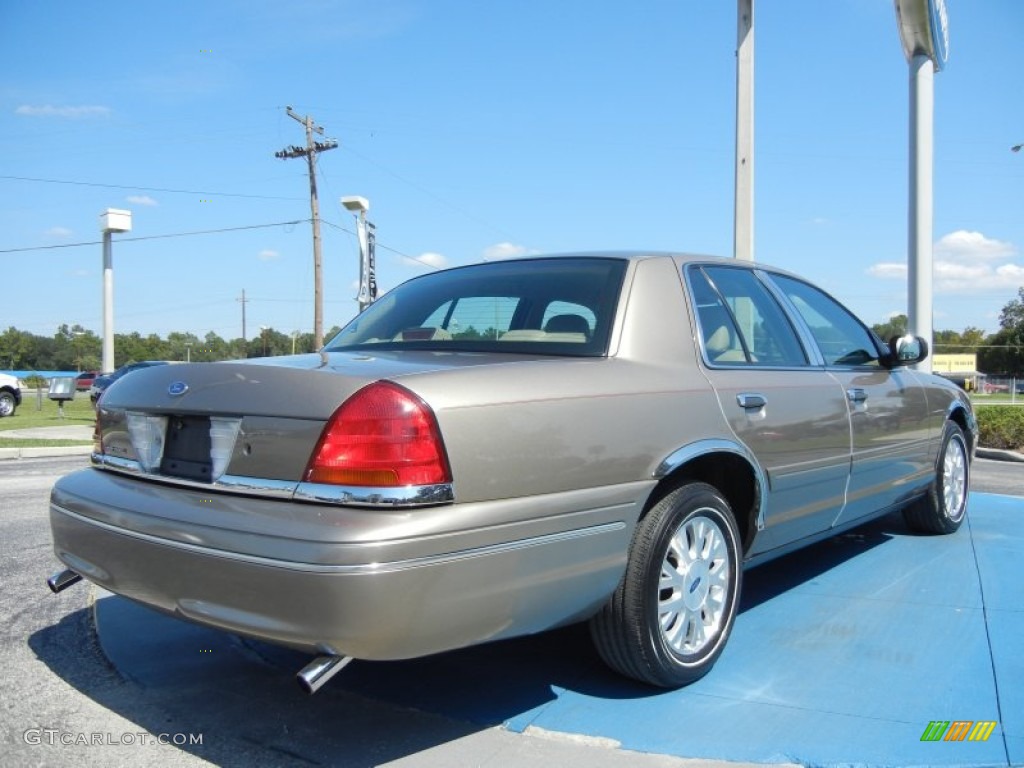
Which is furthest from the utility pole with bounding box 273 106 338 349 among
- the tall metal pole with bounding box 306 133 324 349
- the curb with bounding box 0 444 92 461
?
the curb with bounding box 0 444 92 461

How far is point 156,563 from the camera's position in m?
2.55

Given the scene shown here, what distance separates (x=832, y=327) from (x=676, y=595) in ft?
7.17

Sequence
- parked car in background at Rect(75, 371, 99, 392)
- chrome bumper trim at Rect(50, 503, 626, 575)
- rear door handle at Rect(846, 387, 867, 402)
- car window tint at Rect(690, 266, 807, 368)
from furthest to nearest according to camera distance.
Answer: parked car in background at Rect(75, 371, 99, 392) → rear door handle at Rect(846, 387, 867, 402) → car window tint at Rect(690, 266, 807, 368) → chrome bumper trim at Rect(50, 503, 626, 575)

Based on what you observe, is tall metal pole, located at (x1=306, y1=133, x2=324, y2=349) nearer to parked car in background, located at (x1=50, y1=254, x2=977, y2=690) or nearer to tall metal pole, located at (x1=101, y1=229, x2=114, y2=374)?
tall metal pole, located at (x1=101, y1=229, x2=114, y2=374)

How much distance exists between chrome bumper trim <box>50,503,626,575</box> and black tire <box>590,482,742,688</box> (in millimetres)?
231

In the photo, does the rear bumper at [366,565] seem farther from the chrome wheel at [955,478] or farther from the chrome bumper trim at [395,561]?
the chrome wheel at [955,478]

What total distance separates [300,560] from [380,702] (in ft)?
3.44

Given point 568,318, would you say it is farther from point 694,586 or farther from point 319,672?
point 319,672

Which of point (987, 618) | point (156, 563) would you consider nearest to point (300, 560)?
point (156, 563)

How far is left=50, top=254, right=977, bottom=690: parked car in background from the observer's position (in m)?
2.28

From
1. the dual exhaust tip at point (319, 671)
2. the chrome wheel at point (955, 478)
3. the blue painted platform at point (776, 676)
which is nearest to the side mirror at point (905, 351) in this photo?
the chrome wheel at point (955, 478)

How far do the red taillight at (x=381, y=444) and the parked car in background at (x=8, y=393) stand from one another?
22.5 meters

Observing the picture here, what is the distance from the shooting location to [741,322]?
12.3 feet

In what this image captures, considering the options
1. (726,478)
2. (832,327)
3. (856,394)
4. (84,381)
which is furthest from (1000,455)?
(84,381)
